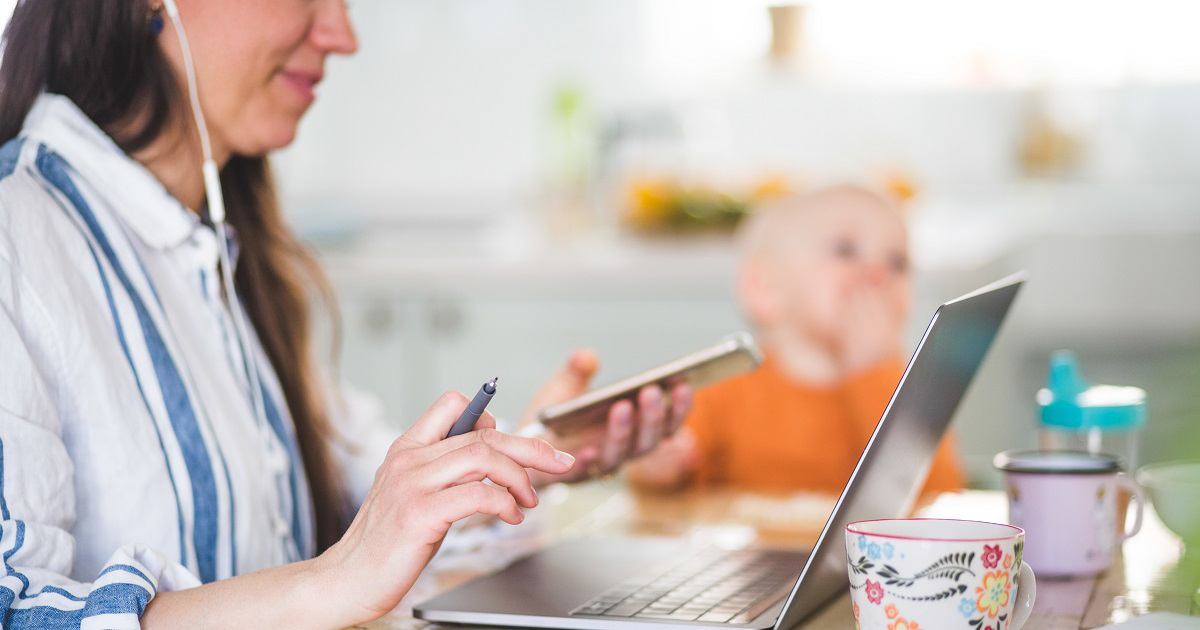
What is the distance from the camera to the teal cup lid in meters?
1.03

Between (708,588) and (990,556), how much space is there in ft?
0.94

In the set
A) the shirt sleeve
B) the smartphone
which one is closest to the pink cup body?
the smartphone

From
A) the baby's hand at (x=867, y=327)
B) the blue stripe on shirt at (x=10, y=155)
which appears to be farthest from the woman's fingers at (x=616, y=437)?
the baby's hand at (x=867, y=327)

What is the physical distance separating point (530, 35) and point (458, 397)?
11.2ft

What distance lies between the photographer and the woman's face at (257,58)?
3.57 feet

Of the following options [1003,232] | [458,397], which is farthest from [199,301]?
[1003,232]

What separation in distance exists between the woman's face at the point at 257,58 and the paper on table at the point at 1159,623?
800 mm

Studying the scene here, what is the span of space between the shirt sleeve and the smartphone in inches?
12.3

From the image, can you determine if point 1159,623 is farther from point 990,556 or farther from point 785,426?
point 785,426

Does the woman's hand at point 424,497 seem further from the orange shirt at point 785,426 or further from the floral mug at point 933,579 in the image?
the orange shirt at point 785,426

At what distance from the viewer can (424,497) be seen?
75cm

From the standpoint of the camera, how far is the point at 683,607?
2.86ft

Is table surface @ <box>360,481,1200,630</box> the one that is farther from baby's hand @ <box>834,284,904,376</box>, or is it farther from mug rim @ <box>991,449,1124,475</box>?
baby's hand @ <box>834,284,904,376</box>

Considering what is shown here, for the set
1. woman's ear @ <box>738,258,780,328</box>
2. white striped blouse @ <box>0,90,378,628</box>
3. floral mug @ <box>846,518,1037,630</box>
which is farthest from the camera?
woman's ear @ <box>738,258,780,328</box>
